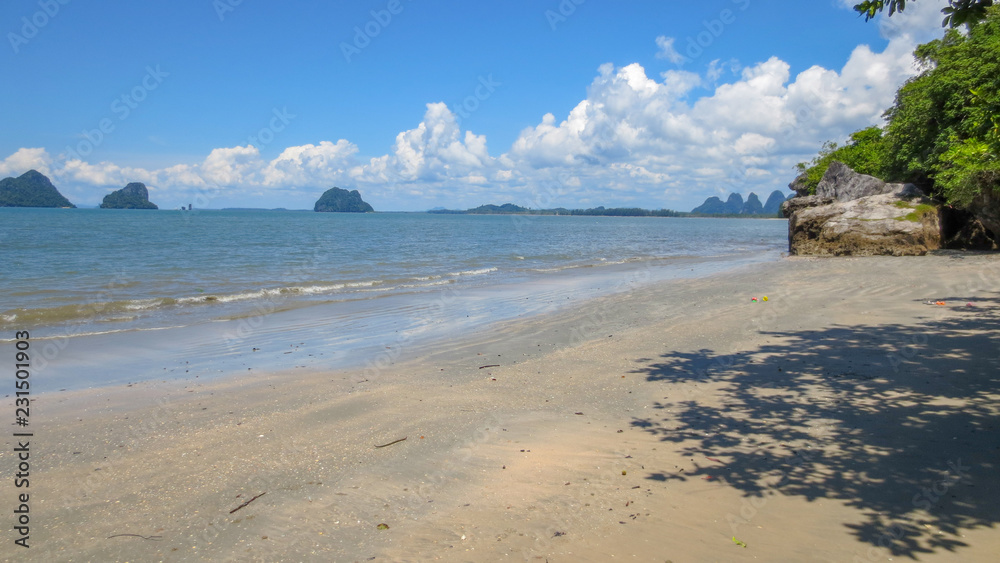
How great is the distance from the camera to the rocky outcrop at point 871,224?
21859mm

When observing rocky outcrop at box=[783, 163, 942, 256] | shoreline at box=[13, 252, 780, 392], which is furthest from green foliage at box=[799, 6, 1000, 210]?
shoreline at box=[13, 252, 780, 392]

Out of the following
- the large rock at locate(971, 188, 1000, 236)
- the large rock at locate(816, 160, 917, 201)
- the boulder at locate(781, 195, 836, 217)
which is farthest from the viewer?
the boulder at locate(781, 195, 836, 217)

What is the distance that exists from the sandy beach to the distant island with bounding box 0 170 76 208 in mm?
202842

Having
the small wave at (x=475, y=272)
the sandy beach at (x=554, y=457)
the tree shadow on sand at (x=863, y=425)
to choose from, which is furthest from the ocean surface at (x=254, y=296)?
the tree shadow on sand at (x=863, y=425)

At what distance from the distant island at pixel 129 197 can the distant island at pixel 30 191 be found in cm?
1694

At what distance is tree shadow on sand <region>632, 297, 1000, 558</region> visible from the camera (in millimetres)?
4197

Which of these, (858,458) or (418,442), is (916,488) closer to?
(858,458)

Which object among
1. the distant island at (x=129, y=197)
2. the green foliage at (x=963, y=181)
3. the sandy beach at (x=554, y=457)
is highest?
the distant island at (x=129, y=197)

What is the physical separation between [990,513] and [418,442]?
4.75m

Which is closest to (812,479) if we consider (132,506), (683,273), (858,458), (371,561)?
(858,458)

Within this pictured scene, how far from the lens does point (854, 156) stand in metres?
43.0

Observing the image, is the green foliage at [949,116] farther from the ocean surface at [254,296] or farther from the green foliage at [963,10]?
the green foliage at [963,10]

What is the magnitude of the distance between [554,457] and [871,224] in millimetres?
23558

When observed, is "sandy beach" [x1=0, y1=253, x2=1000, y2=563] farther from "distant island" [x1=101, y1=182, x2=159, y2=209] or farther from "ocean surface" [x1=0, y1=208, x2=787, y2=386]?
"distant island" [x1=101, y1=182, x2=159, y2=209]
